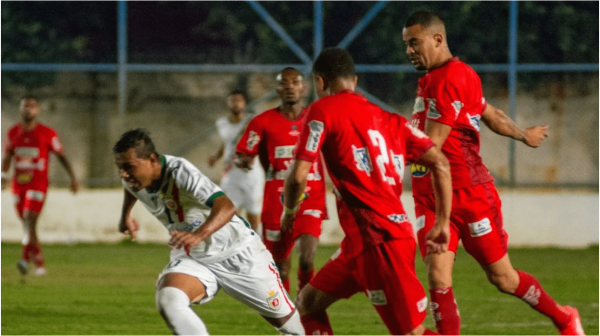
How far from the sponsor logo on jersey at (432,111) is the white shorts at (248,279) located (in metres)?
1.39

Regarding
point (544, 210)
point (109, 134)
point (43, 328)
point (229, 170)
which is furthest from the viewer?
point (109, 134)

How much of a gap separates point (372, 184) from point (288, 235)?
11.8 ft

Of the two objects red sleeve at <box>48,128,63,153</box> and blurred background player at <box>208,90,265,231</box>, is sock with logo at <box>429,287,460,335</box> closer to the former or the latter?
blurred background player at <box>208,90,265,231</box>

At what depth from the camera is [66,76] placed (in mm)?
18141

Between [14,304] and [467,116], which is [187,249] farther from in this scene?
[14,304]

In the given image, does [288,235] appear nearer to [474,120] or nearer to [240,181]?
[474,120]

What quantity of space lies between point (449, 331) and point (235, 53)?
12.3m

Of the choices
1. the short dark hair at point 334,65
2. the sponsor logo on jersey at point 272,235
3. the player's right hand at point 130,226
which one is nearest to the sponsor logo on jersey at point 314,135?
the short dark hair at point 334,65

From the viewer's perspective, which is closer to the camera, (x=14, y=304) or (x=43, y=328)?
(x=43, y=328)

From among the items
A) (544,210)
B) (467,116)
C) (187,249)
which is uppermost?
(467,116)

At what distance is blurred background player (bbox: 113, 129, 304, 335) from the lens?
6102mm

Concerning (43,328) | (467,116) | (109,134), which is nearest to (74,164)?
(109,134)

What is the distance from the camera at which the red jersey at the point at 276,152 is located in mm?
9414

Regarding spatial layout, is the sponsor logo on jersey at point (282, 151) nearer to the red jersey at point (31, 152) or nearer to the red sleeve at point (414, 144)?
the red sleeve at point (414, 144)
